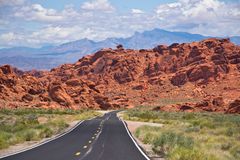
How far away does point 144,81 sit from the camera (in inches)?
5915

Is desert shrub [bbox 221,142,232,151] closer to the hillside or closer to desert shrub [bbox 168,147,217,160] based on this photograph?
desert shrub [bbox 168,147,217,160]

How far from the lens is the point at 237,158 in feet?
57.4

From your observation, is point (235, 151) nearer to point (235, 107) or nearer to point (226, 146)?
point (226, 146)

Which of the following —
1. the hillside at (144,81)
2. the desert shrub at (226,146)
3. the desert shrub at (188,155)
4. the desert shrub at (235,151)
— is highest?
the desert shrub at (188,155)

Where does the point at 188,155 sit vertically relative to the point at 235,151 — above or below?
above

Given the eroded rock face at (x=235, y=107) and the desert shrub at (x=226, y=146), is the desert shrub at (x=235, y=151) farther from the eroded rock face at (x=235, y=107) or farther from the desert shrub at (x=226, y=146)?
the eroded rock face at (x=235, y=107)


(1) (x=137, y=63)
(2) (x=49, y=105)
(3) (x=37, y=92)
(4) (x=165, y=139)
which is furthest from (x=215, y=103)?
(1) (x=137, y=63)

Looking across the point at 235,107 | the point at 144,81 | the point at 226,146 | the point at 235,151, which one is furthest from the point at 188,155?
the point at 144,81

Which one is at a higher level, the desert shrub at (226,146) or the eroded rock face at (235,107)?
the desert shrub at (226,146)

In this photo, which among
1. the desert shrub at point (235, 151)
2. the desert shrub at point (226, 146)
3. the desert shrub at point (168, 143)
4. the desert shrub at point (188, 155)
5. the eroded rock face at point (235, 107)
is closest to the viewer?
the desert shrub at point (188, 155)

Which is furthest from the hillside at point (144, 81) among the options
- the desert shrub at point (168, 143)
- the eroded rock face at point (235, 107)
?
the desert shrub at point (168, 143)

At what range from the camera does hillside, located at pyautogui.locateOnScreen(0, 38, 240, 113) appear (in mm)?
90875

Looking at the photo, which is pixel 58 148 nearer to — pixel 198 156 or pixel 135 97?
pixel 198 156

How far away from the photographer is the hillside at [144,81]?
3578 inches
